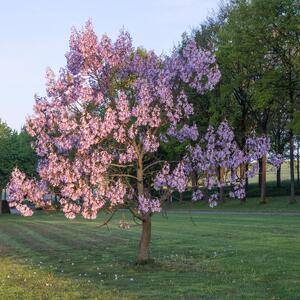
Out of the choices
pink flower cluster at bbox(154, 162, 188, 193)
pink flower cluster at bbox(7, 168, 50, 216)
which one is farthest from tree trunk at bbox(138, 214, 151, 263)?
pink flower cluster at bbox(7, 168, 50, 216)

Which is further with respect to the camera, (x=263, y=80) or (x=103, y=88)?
(x=263, y=80)

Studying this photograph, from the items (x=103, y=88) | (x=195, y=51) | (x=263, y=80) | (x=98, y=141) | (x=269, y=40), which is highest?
(x=269, y=40)

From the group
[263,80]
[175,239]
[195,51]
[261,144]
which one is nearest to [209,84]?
[195,51]

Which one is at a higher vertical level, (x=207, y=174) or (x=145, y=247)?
(x=207, y=174)

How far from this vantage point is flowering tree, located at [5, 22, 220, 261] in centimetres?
1289

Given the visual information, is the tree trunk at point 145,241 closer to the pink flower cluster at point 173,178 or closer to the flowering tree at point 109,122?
the flowering tree at point 109,122

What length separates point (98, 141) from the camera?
13.2 meters

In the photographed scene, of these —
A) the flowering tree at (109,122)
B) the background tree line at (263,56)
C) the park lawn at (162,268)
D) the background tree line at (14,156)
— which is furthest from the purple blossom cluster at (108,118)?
the background tree line at (14,156)

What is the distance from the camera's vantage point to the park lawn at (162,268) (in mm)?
10664

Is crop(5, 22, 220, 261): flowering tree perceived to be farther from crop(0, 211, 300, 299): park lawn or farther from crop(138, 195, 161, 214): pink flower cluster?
crop(0, 211, 300, 299): park lawn

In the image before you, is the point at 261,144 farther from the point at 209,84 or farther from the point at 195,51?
the point at 195,51

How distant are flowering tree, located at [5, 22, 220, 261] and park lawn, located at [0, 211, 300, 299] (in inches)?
61.0

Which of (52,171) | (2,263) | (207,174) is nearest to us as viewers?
(52,171)

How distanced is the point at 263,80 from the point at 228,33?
531 centimetres
